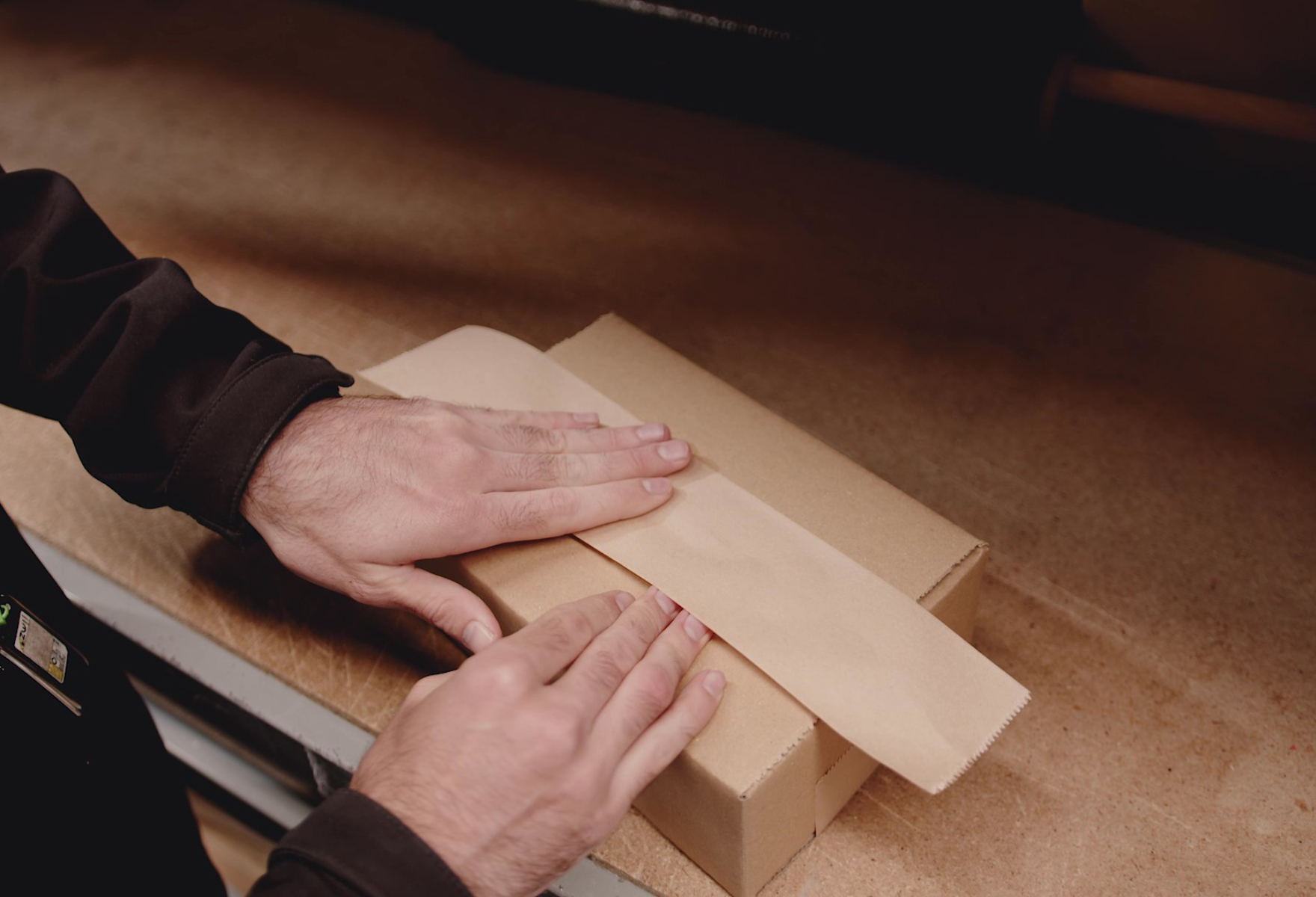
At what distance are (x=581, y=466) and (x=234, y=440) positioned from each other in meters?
0.27

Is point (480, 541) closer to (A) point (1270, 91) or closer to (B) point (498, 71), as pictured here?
(A) point (1270, 91)

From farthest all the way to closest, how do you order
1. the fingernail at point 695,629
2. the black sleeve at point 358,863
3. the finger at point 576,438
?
the finger at point 576,438 < the fingernail at point 695,629 < the black sleeve at point 358,863

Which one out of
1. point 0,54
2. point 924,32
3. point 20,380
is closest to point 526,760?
point 20,380

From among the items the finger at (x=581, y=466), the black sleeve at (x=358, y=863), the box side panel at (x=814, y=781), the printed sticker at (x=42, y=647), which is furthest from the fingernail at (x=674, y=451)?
the printed sticker at (x=42, y=647)

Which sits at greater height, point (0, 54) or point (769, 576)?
point (0, 54)

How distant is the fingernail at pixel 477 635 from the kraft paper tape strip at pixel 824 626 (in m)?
0.10

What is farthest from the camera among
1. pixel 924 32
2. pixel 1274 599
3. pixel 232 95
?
pixel 232 95

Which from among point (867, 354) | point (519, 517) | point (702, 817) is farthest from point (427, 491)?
point (867, 354)

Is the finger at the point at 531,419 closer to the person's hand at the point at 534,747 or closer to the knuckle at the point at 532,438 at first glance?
the knuckle at the point at 532,438

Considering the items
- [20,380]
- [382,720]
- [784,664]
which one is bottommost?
[382,720]

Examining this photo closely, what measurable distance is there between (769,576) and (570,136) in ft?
2.97

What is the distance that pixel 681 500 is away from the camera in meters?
0.74

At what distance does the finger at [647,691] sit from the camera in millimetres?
592

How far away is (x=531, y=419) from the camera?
0.80m
